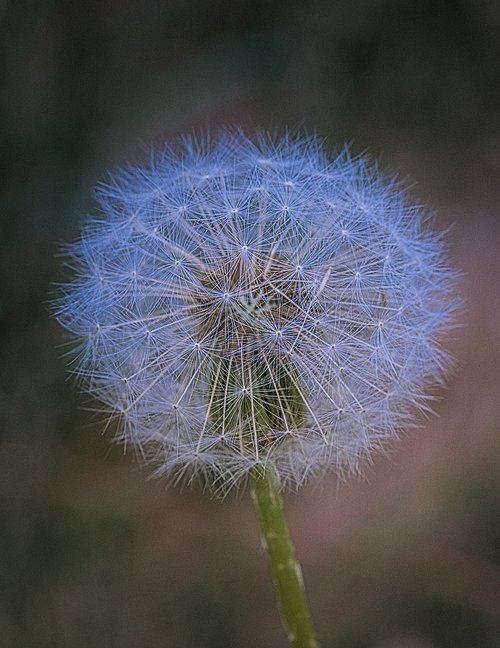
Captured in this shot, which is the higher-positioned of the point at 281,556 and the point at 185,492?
the point at 185,492

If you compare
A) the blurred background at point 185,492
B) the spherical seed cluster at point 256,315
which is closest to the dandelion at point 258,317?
the spherical seed cluster at point 256,315

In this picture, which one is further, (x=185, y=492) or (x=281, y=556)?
(x=185, y=492)

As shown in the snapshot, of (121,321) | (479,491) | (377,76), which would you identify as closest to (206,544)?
(479,491)

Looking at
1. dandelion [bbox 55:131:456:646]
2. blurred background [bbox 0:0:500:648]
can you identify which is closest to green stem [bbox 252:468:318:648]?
dandelion [bbox 55:131:456:646]

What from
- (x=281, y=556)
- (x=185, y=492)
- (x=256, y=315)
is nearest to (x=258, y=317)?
(x=256, y=315)

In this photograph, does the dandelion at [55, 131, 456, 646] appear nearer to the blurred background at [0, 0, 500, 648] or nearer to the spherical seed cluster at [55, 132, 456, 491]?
the spherical seed cluster at [55, 132, 456, 491]

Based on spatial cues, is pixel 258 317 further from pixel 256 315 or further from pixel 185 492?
pixel 185 492

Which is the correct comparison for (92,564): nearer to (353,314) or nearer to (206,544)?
(206,544)
